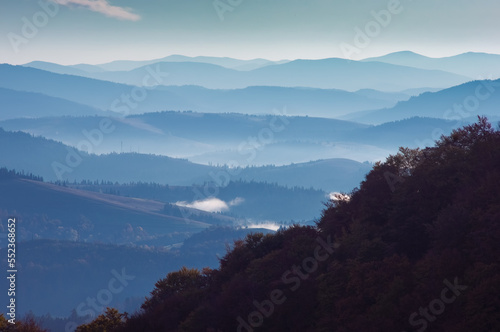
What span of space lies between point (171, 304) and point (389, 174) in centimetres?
1673

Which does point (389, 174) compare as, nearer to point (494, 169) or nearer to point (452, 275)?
point (494, 169)

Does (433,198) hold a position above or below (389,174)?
below

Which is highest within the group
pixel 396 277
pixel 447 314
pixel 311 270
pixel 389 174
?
pixel 389 174

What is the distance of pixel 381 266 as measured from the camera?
122 feet

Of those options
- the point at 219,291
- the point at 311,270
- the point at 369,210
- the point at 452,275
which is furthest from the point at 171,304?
the point at 452,275

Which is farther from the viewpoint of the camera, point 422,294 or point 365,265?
point 365,265

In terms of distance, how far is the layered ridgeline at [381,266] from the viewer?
1249 inches

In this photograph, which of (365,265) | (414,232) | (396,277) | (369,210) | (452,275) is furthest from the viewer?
(369,210)

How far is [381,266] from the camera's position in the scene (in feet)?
122

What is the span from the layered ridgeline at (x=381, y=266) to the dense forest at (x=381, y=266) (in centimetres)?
6

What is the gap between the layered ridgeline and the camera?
104 feet

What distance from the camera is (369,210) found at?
148ft

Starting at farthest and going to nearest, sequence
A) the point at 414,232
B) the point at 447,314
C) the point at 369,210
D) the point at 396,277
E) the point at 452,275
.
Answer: the point at 369,210
the point at 414,232
the point at 396,277
the point at 452,275
the point at 447,314

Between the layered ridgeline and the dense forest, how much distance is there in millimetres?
65
